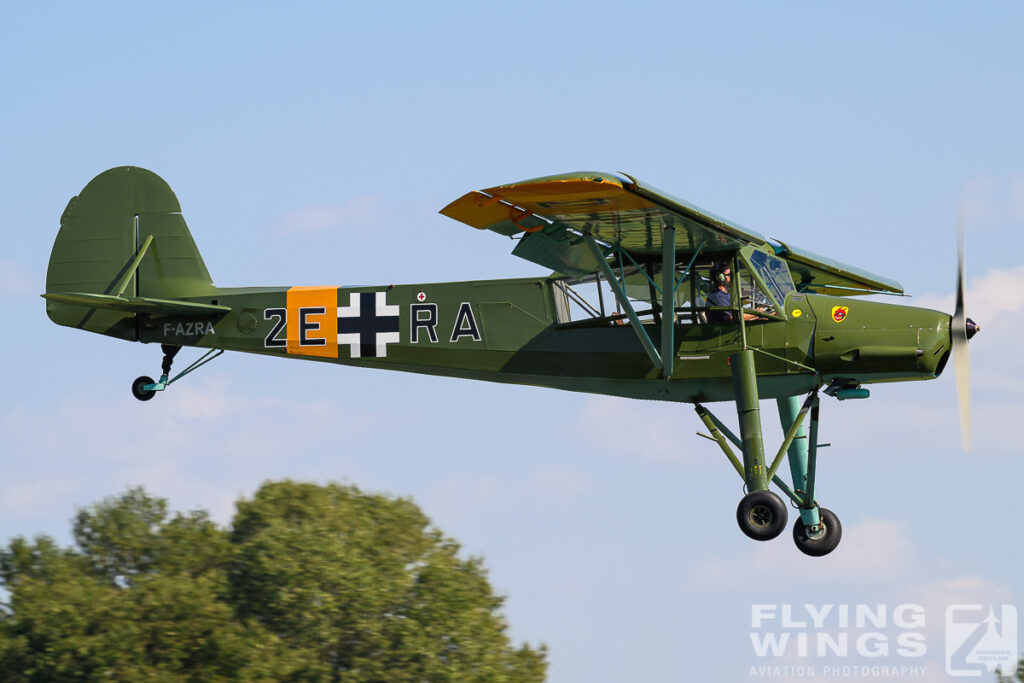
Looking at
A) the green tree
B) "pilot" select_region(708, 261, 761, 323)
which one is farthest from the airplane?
the green tree

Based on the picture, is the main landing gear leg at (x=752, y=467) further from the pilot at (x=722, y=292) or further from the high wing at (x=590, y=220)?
the high wing at (x=590, y=220)

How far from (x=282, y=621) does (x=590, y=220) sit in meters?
16.8

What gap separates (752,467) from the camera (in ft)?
48.7

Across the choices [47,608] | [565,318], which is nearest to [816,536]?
[565,318]

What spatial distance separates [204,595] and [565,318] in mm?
14133

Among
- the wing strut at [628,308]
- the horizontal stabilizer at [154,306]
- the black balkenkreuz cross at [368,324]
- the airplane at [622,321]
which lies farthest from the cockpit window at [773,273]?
the horizontal stabilizer at [154,306]

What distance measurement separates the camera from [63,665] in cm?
2738

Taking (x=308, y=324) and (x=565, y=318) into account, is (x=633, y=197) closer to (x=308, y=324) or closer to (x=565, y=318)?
(x=565, y=318)

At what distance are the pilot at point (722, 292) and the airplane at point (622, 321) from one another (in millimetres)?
14

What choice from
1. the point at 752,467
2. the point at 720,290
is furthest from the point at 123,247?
the point at 752,467

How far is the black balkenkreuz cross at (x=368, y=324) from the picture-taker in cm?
1683

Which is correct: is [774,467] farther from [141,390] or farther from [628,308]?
[141,390]

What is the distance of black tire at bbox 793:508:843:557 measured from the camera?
1580 cm

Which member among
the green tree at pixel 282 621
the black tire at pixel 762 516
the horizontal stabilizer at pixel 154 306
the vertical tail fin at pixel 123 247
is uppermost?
the vertical tail fin at pixel 123 247
